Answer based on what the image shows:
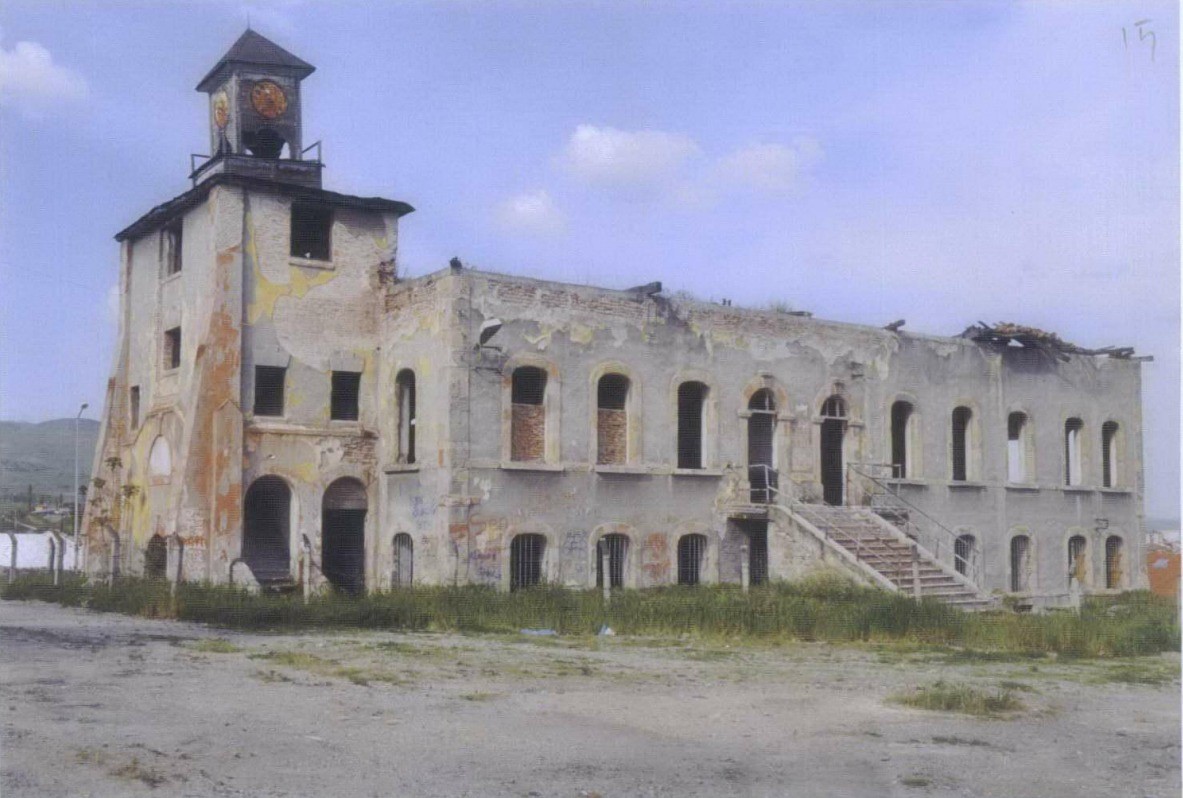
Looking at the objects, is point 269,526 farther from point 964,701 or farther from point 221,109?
point 964,701

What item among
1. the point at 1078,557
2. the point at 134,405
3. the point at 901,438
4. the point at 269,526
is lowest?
the point at 1078,557

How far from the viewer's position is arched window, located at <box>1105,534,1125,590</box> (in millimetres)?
33281

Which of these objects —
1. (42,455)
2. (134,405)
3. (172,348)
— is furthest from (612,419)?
(42,455)

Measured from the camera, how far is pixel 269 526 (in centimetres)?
2581

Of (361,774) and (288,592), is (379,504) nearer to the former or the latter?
(288,592)

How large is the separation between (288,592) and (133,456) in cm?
603

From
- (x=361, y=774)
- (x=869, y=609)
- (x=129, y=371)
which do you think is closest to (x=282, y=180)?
(x=129, y=371)

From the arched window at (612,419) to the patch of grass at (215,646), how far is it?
10.3 metres

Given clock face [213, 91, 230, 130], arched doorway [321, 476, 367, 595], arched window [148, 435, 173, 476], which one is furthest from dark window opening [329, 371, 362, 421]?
clock face [213, 91, 230, 130]

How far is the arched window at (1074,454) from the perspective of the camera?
110 feet

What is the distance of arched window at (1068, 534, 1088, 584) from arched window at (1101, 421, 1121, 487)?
7.24 ft

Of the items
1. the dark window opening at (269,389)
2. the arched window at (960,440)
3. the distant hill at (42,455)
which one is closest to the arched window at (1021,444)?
the arched window at (960,440)

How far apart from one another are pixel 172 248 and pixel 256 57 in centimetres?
476

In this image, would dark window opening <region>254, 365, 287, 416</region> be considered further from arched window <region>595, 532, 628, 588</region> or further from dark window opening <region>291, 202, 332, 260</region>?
arched window <region>595, 532, 628, 588</region>
